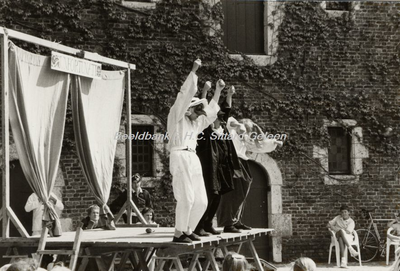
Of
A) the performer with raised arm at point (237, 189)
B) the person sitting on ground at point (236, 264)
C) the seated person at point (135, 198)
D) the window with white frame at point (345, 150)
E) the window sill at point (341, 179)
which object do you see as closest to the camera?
the person sitting on ground at point (236, 264)

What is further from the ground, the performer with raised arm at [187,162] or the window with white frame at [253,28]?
the window with white frame at [253,28]

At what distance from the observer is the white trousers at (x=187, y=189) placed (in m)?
8.12

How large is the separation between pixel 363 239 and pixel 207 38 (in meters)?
4.87

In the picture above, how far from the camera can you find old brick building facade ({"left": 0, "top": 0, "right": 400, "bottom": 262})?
15008 mm

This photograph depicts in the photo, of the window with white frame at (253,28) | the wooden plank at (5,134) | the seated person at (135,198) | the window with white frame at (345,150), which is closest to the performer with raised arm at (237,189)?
the seated person at (135,198)

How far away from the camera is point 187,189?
8172mm

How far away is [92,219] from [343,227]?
6323mm

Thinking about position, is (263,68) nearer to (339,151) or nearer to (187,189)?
(339,151)

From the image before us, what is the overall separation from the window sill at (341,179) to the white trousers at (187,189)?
8.08 meters

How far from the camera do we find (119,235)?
368 inches

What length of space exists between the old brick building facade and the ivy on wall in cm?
2

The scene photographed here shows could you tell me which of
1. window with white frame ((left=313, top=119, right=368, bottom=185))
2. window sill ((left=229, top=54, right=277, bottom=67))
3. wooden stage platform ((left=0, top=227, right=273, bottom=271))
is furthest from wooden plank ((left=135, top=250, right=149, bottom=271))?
window with white frame ((left=313, top=119, right=368, bottom=185))

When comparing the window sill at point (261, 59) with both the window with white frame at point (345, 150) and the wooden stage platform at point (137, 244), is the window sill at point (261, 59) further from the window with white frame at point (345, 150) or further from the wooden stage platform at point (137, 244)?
the wooden stage platform at point (137, 244)

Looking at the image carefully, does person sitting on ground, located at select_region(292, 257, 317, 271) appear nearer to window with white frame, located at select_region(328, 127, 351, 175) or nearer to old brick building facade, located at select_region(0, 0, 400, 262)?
old brick building facade, located at select_region(0, 0, 400, 262)
